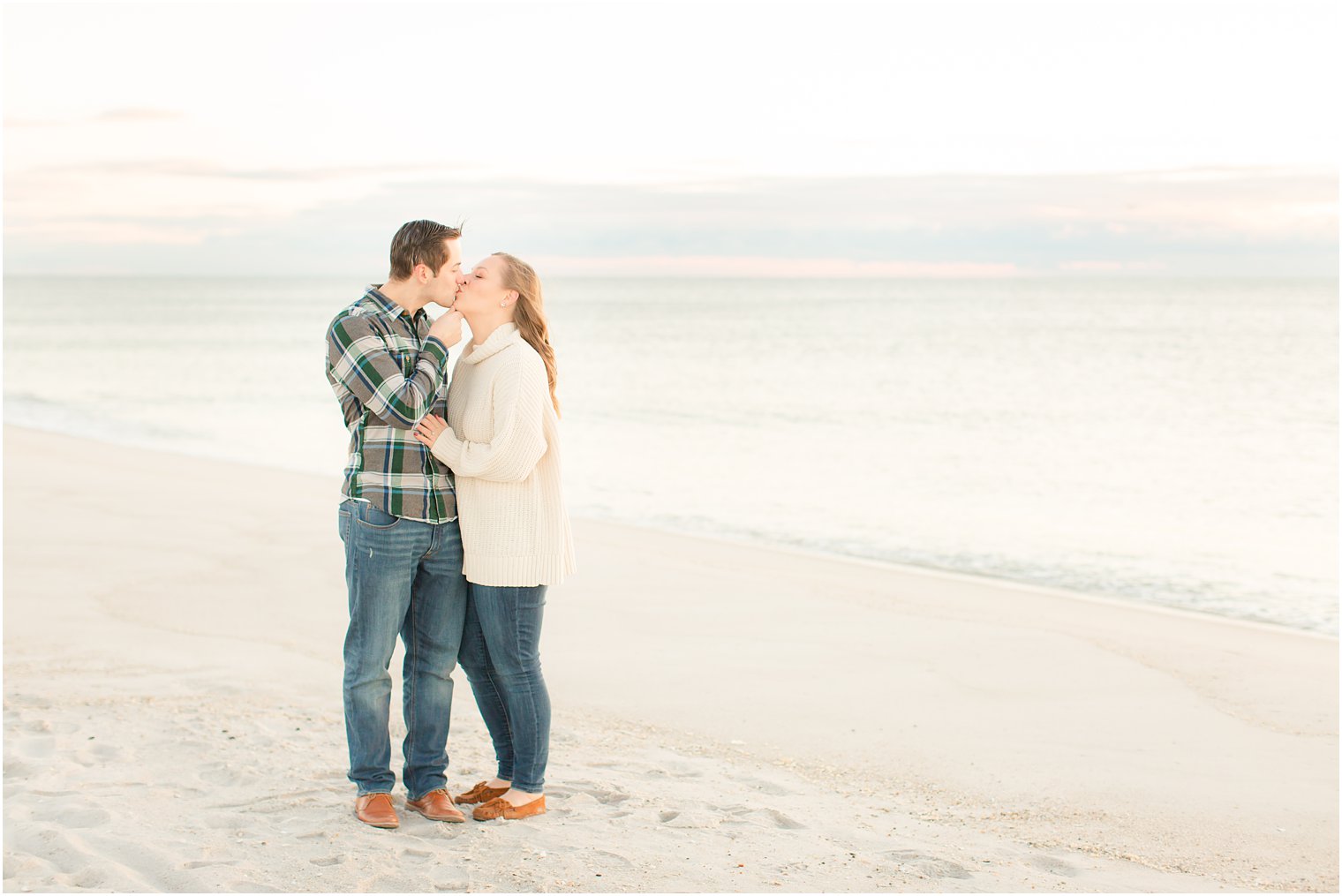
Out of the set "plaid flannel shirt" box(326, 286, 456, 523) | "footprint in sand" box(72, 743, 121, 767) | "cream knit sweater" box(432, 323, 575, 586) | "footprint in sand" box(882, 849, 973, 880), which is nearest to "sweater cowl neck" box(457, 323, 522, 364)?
"cream knit sweater" box(432, 323, 575, 586)

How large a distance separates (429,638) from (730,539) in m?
7.94

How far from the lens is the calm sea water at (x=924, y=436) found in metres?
11.5

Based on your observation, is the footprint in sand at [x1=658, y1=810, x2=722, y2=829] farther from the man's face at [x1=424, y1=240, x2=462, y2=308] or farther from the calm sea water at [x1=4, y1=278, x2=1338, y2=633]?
the calm sea water at [x1=4, y1=278, x2=1338, y2=633]

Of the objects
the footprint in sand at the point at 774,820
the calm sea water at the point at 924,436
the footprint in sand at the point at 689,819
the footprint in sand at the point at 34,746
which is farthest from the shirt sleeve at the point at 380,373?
the calm sea water at the point at 924,436

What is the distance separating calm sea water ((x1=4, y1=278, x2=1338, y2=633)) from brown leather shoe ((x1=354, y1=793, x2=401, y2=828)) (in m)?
7.46

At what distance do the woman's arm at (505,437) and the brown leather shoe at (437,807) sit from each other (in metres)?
1.15

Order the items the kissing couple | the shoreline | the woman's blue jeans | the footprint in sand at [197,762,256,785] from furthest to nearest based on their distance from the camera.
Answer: the shoreline → the footprint in sand at [197,762,256,785] → the woman's blue jeans → the kissing couple

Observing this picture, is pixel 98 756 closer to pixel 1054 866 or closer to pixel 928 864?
pixel 928 864

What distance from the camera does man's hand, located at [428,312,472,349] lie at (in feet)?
12.1

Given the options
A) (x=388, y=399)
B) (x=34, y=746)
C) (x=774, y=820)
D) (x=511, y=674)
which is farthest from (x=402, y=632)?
(x=34, y=746)

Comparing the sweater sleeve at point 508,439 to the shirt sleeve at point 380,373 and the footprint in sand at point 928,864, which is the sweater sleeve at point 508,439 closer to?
the shirt sleeve at point 380,373

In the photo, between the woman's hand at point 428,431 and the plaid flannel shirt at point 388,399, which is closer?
the plaid flannel shirt at point 388,399

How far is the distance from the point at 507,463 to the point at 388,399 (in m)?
0.41

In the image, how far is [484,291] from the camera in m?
3.75
